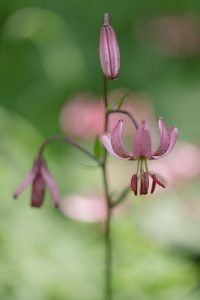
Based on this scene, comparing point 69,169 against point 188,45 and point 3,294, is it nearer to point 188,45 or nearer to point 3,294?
point 3,294

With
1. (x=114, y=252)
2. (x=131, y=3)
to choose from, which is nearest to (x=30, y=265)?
(x=114, y=252)

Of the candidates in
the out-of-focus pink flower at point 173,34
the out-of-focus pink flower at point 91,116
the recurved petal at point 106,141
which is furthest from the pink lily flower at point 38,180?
the out-of-focus pink flower at point 173,34

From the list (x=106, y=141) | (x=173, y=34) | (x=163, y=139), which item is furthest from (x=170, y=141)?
(x=173, y=34)

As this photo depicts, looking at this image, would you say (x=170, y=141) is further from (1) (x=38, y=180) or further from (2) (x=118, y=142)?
(1) (x=38, y=180)

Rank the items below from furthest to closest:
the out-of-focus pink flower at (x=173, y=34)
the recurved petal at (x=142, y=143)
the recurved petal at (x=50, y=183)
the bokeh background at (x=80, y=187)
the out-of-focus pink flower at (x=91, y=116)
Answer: the out-of-focus pink flower at (x=173, y=34)
the out-of-focus pink flower at (x=91, y=116)
the bokeh background at (x=80, y=187)
the recurved petal at (x=50, y=183)
the recurved petal at (x=142, y=143)

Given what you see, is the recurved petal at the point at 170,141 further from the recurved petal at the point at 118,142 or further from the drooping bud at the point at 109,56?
the drooping bud at the point at 109,56
